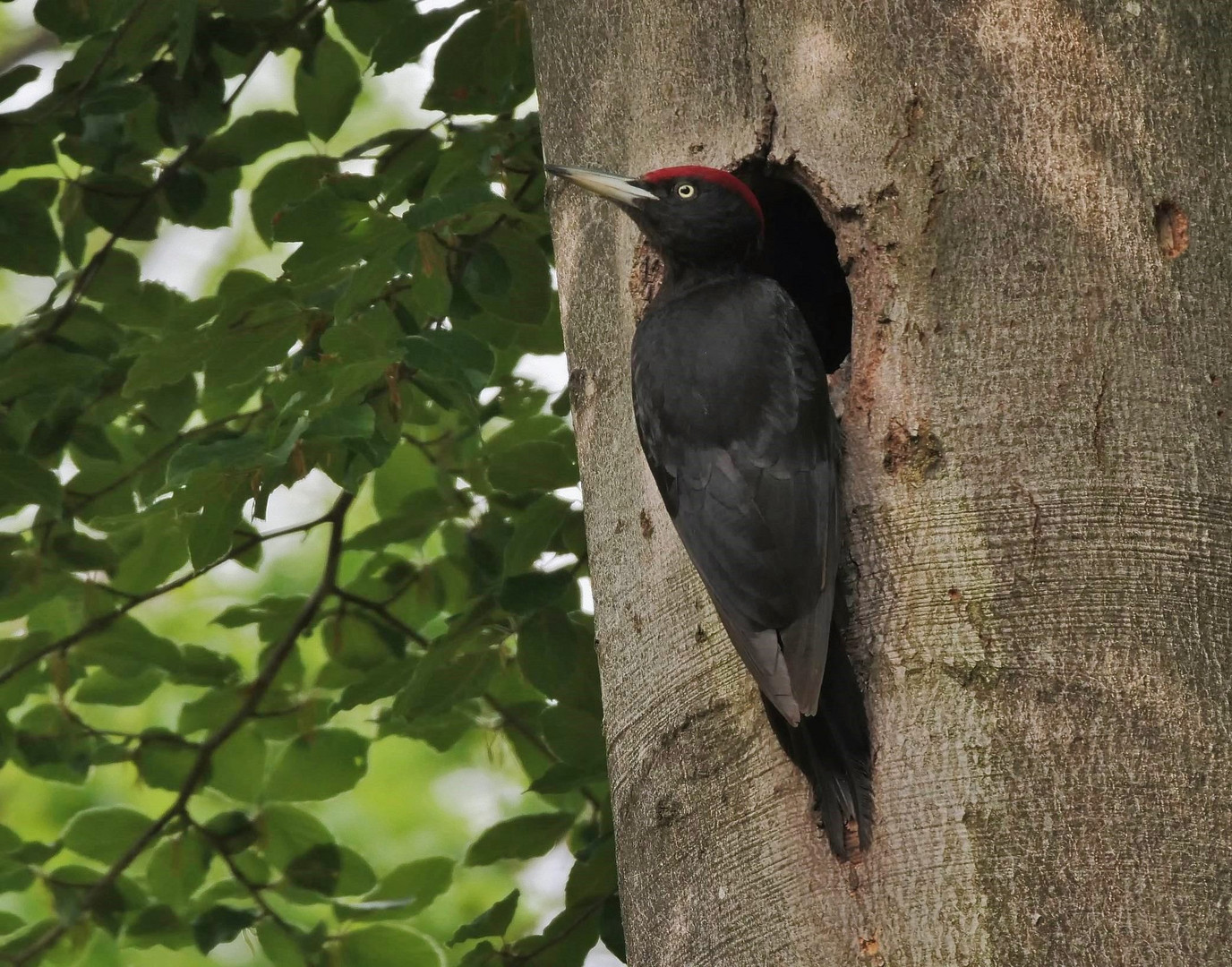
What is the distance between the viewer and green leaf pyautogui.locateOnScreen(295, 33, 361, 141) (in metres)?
4.13

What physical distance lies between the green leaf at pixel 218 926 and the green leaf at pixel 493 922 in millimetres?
568

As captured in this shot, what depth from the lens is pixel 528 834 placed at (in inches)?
151

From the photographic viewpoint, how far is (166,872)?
4188 mm

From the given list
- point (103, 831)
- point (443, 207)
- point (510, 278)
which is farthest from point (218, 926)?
point (443, 207)

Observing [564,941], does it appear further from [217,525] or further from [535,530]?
[217,525]

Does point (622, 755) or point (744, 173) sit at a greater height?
point (744, 173)

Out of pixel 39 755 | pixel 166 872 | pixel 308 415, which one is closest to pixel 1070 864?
pixel 308 415

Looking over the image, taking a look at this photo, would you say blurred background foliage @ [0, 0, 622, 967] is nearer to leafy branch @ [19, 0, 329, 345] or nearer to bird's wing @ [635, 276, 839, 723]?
leafy branch @ [19, 0, 329, 345]

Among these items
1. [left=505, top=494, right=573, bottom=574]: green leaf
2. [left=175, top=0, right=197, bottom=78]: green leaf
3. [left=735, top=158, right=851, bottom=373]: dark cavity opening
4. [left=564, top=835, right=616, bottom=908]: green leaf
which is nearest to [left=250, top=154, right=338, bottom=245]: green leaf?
[left=175, top=0, right=197, bottom=78]: green leaf

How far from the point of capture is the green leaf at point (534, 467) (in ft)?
12.2

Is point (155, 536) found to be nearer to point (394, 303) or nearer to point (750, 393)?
point (394, 303)

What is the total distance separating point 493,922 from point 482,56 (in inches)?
81.7

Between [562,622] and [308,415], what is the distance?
42.9 inches

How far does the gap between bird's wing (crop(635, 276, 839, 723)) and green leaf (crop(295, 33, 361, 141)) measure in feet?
5.40
